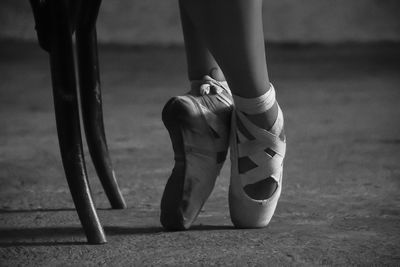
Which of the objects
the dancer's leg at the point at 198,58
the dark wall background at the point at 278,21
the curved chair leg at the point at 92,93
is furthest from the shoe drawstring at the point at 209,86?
the dark wall background at the point at 278,21

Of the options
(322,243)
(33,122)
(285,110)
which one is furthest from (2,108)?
(322,243)

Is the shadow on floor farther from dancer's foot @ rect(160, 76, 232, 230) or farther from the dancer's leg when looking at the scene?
the dancer's leg

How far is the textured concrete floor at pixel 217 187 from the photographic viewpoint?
101 centimetres

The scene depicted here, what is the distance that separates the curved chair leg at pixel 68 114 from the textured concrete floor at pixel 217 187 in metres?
0.05

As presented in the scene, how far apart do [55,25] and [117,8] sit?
358cm

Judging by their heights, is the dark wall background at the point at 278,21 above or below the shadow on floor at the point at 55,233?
below

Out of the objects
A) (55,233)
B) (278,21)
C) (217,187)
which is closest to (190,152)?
(55,233)

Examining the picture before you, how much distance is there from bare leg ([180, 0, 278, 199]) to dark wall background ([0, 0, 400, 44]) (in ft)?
11.2

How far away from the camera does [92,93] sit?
1248mm

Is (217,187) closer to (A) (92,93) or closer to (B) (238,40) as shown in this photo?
(A) (92,93)

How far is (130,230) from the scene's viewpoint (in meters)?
1.13

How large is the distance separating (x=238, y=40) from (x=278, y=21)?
11.6 ft

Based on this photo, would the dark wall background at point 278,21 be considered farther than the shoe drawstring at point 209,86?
Yes

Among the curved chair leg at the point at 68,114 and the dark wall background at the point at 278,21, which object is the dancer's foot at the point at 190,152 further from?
the dark wall background at the point at 278,21
